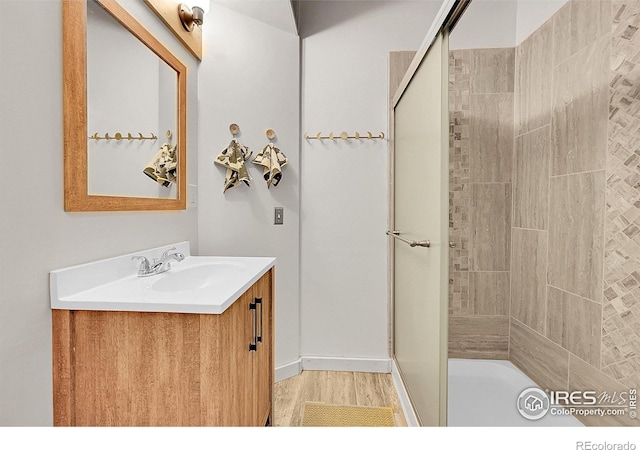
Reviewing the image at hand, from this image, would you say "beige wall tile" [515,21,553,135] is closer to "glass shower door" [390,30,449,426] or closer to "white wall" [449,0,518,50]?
"white wall" [449,0,518,50]

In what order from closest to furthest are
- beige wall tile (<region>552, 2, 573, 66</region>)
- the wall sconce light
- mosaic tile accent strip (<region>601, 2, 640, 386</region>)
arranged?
mosaic tile accent strip (<region>601, 2, 640, 386</region>)
beige wall tile (<region>552, 2, 573, 66</region>)
the wall sconce light

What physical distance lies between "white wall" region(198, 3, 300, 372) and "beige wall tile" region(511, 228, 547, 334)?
1337 mm

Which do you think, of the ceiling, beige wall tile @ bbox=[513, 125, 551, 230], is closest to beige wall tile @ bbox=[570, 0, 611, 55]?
beige wall tile @ bbox=[513, 125, 551, 230]

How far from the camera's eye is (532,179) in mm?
2012

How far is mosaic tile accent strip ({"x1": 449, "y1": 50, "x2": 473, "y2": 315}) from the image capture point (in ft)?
7.32

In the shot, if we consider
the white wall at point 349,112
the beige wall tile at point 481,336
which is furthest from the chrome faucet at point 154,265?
the beige wall tile at point 481,336

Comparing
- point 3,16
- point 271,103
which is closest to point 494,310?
point 271,103

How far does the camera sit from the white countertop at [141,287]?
97cm

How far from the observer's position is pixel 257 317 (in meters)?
1.41

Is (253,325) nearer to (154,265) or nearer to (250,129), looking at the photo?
(154,265)

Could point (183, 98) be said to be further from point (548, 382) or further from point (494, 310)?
point (548, 382)

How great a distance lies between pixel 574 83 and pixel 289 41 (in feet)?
5.11

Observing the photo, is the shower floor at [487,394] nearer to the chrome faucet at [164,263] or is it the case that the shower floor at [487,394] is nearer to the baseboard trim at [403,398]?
the baseboard trim at [403,398]

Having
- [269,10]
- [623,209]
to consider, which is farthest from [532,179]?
[269,10]
